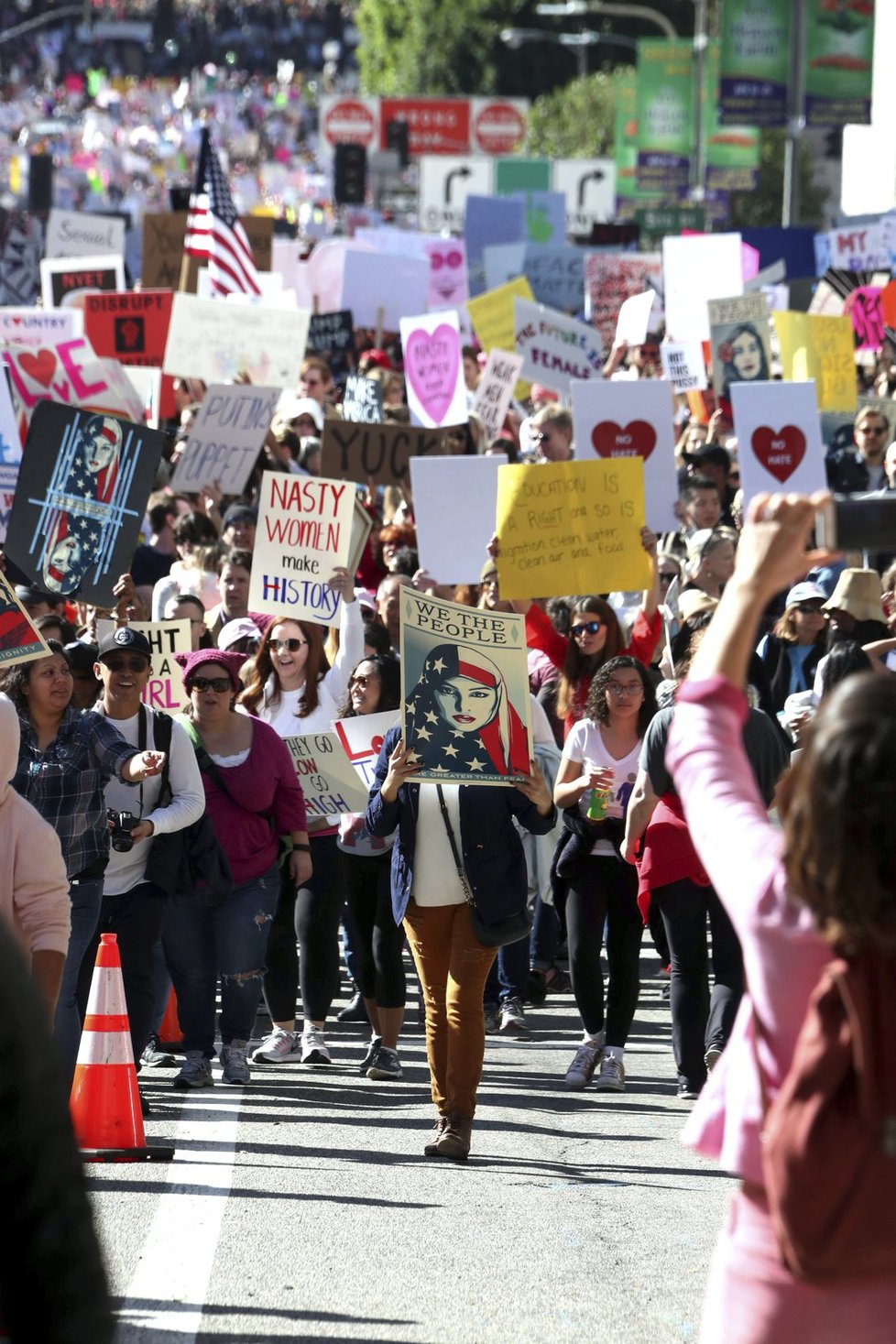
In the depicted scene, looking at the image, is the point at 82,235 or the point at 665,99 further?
the point at 665,99

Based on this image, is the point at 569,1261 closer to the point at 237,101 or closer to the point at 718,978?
the point at 718,978

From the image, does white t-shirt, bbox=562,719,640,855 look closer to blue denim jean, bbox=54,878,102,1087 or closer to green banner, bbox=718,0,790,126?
blue denim jean, bbox=54,878,102,1087

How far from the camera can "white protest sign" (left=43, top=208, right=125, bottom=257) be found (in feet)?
79.7

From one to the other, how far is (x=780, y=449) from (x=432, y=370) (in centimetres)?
438

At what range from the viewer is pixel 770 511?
2.88 metres

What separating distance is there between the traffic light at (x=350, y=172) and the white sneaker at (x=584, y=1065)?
124 feet

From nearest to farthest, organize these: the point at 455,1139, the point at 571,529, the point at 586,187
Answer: the point at 455,1139 → the point at 571,529 → the point at 586,187

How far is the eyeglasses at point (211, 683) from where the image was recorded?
27.0 feet

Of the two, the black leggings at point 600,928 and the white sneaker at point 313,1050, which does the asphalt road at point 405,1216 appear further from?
the black leggings at point 600,928

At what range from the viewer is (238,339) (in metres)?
17.2

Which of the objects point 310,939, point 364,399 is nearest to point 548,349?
point 364,399

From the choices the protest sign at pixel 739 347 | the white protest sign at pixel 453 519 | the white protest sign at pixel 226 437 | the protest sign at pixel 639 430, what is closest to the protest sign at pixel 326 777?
the white protest sign at pixel 453 519

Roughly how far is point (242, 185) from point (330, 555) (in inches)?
2728

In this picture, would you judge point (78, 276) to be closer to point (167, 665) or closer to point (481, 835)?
point (167, 665)
